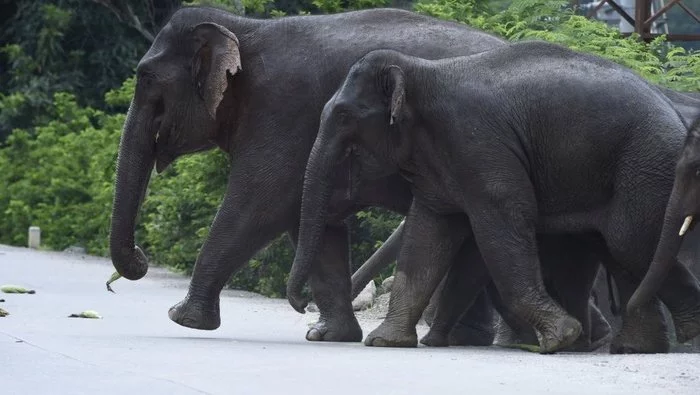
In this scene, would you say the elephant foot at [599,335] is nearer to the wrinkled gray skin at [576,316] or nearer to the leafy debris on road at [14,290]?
the wrinkled gray skin at [576,316]

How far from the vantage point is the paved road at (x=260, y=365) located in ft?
31.9

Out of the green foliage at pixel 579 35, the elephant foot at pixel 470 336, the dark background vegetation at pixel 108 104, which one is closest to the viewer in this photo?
the elephant foot at pixel 470 336

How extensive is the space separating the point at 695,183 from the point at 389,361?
2.21 m

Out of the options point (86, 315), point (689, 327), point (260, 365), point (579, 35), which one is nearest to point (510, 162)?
point (689, 327)

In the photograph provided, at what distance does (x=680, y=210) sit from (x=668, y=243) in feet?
0.74

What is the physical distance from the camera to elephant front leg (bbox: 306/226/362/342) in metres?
13.9

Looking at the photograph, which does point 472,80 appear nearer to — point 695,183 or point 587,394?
point 695,183

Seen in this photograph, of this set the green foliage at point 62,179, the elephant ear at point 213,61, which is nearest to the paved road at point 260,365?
the elephant ear at point 213,61

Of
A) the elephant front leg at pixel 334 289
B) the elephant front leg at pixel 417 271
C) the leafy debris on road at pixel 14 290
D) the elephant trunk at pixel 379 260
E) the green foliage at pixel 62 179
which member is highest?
the elephant front leg at pixel 417 271

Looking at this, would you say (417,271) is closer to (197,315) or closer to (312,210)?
(312,210)

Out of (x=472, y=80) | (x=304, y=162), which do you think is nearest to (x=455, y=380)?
(x=472, y=80)

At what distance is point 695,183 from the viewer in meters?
11.4

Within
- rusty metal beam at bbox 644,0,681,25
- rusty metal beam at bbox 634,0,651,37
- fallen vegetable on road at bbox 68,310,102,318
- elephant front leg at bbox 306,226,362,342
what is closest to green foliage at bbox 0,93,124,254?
rusty metal beam at bbox 634,0,651,37

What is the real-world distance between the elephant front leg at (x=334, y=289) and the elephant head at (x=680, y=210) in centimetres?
305
